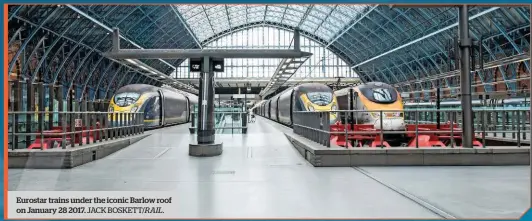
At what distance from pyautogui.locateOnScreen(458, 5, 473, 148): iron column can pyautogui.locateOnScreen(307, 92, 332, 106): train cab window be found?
12560 millimetres

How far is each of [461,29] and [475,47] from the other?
21.5 inches

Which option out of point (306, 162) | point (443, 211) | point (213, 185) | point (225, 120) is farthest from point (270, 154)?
point (225, 120)

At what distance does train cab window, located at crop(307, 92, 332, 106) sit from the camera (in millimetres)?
22875

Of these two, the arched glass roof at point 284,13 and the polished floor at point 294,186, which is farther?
the arched glass roof at point 284,13

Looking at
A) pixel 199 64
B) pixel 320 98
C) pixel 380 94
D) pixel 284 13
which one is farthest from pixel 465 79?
pixel 284 13

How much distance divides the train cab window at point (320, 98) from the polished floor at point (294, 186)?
11802 mm

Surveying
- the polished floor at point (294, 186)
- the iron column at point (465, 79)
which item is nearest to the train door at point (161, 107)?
the polished floor at point (294, 186)

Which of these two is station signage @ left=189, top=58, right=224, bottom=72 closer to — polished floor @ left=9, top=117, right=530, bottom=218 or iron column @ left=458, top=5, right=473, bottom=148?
polished floor @ left=9, top=117, right=530, bottom=218

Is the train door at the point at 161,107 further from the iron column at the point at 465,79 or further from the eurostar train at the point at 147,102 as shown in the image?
the iron column at the point at 465,79

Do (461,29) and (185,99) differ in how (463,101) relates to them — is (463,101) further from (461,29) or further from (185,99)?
(185,99)

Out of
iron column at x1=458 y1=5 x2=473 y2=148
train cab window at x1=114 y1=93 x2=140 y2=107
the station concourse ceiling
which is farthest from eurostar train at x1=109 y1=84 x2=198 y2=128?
iron column at x1=458 y1=5 x2=473 y2=148

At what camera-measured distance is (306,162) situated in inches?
423

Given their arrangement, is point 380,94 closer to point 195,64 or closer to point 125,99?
point 195,64

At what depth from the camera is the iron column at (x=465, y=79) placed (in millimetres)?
10258
